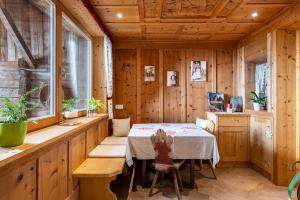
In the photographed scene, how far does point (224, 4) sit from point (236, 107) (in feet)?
7.76

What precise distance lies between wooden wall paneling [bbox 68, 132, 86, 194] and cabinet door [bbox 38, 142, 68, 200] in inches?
4.2

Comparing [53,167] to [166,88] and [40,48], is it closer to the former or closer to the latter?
[40,48]

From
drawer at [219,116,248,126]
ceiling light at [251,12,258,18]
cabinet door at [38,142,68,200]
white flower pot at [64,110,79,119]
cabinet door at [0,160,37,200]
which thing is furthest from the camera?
drawer at [219,116,248,126]

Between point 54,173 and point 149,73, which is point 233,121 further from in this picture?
point 54,173

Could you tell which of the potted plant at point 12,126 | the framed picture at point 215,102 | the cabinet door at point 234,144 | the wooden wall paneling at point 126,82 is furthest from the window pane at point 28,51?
the framed picture at point 215,102

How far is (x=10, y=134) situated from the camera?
1.44 meters

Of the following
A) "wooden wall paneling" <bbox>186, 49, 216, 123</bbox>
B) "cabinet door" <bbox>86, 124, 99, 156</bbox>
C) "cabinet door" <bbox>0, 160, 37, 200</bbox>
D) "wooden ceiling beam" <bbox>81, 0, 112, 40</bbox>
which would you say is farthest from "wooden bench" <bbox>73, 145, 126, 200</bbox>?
"wooden wall paneling" <bbox>186, 49, 216, 123</bbox>

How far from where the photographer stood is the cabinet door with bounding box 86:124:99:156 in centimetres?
302

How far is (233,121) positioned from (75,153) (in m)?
2.94

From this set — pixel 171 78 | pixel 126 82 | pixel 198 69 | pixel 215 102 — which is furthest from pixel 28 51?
pixel 215 102

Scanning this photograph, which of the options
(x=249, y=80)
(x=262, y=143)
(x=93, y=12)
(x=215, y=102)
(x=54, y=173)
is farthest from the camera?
(x=215, y=102)

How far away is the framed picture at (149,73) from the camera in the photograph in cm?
486

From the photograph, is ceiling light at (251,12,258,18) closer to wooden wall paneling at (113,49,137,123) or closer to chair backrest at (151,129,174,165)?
chair backrest at (151,129,174,165)

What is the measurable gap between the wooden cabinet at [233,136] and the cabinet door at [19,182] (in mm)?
3322
